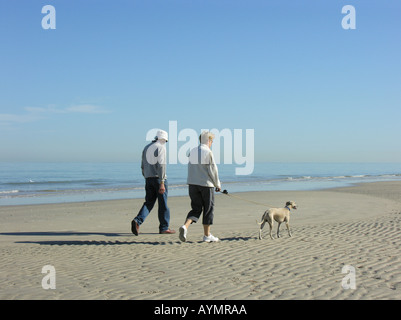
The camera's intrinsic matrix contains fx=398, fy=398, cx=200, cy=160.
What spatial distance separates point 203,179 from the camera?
23.9ft

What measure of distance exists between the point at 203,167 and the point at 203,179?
0.72 feet

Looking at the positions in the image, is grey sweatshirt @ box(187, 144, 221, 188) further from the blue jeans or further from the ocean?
the ocean

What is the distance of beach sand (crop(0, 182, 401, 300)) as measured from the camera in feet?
15.0

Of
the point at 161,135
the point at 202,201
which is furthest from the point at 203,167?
the point at 161,135

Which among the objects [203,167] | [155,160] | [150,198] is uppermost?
[155,160]

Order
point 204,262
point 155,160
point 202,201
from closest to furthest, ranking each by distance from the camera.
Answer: point 204,262
point 202,201
point 155,160

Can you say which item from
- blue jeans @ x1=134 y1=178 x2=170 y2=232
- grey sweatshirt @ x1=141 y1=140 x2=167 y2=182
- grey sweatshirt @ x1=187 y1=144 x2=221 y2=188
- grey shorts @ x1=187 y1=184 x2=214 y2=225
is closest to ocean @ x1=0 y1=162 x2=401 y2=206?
blue jeans @ x1=134 y1=178 x2=170 y2=232

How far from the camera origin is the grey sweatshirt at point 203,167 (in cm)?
721

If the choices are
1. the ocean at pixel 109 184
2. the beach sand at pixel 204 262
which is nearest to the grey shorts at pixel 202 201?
the beach sand at pixel 204 262

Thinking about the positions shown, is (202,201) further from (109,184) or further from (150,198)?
(109,184)
